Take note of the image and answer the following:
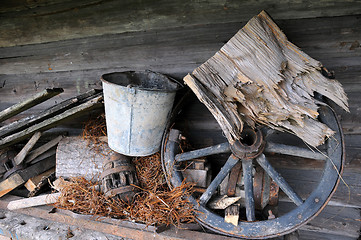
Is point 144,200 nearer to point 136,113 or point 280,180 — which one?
point 136,113

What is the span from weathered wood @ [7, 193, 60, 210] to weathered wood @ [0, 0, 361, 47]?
1426 mm

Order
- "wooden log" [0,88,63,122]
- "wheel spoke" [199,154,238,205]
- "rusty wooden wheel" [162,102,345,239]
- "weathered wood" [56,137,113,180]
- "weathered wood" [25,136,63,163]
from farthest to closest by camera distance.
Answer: "weathered wood" [25,136,63,163]
"weathered wood" [56,137,113,180]
"wooden log" [0,88,63,122]
"wheel spoke" [199,154,238,205]
"rusty wooden wheel" [162,102,345,239]

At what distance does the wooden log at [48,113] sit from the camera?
6.74 feet

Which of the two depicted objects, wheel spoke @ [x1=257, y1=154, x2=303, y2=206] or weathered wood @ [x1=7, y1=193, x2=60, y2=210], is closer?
wheel spoke @ [x1=257, y1=154, x2=303, y2=206]

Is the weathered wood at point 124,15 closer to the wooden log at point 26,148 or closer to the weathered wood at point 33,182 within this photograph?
the wooden log at point 26,148

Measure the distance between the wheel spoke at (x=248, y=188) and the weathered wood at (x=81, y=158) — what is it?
115cm

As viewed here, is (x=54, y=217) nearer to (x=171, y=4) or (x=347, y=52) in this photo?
(x=171, y=4)

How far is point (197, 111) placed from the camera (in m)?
2.19

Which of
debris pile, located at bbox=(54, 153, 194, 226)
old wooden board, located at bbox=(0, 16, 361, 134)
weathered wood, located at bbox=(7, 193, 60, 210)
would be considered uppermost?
old wooden board, located at bbox=(0, 16, 361, 134)

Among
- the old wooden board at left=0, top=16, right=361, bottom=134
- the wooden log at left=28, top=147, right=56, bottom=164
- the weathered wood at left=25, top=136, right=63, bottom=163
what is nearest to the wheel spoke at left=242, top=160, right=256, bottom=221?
the old wooden board at left=0, top=16, right=361, bottom=134

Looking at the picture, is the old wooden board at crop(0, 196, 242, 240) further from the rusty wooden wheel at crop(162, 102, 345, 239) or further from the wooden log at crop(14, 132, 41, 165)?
the wooden log at crop(14, 132, 41, 165)

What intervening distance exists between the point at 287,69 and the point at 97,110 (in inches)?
70.2

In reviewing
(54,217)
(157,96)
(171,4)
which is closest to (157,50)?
(171,4)

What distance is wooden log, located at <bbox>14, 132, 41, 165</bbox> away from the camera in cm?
228
